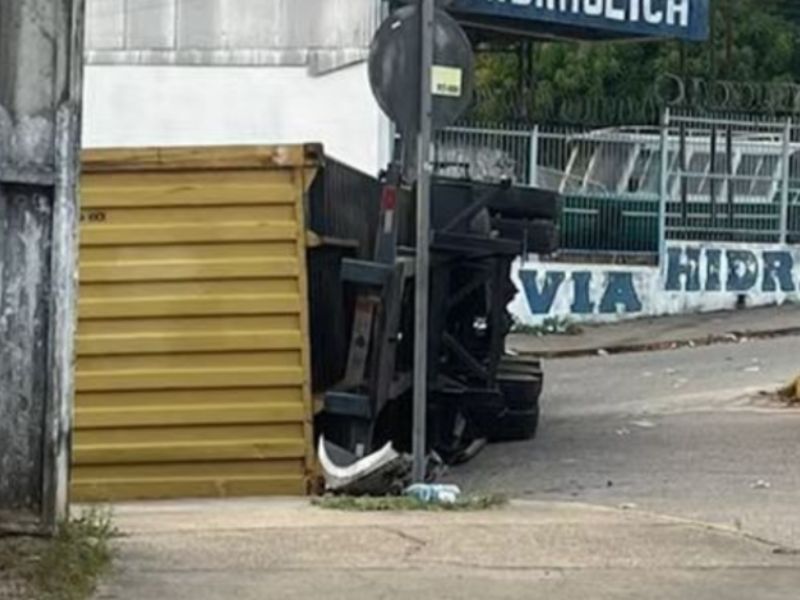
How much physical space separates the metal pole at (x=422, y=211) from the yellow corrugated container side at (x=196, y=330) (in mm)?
988

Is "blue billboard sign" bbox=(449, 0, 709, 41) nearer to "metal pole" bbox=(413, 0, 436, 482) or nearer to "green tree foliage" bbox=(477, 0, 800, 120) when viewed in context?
"green tree foliage" bbox=(477, 0, 800, 120)

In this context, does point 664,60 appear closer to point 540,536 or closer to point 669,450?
point 669,450

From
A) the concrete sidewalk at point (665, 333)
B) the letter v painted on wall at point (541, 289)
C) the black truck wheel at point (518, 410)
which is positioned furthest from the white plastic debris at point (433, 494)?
the letter v painted on wall at point (541, 289)

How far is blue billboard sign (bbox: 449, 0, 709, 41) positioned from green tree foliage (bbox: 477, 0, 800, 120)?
29.3 feet

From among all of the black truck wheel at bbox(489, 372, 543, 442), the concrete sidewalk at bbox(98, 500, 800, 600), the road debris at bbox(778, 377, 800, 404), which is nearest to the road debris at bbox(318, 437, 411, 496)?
the concrete sidewalk at bbox(98, 500, 800, 600)

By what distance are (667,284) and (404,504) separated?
1697 centimetres

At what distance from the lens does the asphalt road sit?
420 inches

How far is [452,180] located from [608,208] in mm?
13421

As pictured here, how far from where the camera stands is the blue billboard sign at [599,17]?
78.1ft

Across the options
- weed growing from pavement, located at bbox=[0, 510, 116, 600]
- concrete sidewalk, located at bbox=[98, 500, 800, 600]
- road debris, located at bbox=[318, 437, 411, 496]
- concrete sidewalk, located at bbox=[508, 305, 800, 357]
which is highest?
weed growing from pavement, located at bbox=[0, 510, 116, 600]

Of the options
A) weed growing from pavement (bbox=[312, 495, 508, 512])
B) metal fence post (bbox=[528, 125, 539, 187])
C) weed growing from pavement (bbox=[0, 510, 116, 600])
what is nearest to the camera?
weed growing from pavement (bbox=[0, 510, 116, 600])

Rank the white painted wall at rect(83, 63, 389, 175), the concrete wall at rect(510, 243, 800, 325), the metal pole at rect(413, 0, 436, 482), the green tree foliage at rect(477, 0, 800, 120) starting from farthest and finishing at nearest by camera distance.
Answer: the green tree foliage at rect(477, 0, 800, 120)
the concrete wall at rect(510, 243, 800, 325)
the white painted wall at rect(83, 63, 389, 175)
the metal pole at rect(413, 0, 436, 482)

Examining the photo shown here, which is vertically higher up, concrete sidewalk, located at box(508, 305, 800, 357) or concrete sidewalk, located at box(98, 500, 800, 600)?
concrete sidewalk, located at box(98, 500, 800, 600)

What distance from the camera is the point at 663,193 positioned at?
26031 millimetres
